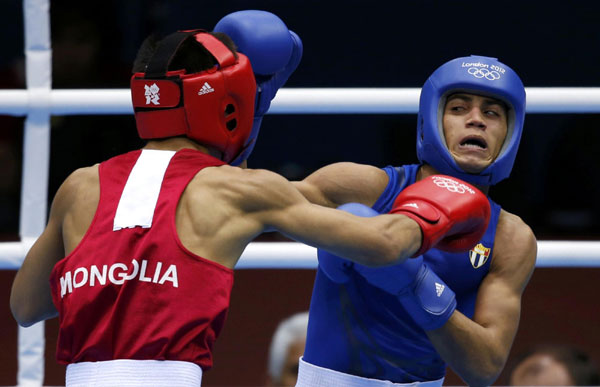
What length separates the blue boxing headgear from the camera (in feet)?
9.32

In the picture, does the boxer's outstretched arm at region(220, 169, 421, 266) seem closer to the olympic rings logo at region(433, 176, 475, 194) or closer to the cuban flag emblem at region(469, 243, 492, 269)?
the olympic rings logo at region(433, 176, 475, 194)

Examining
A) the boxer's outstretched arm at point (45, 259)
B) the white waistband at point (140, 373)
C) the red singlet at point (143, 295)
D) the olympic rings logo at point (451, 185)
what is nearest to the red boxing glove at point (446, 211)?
the olympic rings logo at point (451, 185)

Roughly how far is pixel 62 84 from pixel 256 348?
74.7 inches

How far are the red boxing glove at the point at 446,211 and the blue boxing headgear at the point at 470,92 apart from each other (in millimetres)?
234

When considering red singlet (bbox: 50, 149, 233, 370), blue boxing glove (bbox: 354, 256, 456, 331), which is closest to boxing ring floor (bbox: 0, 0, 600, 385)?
blue boxing glove (bbox: 354, 256, 456, 331)

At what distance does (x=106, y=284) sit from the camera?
Answer: 7.23 ft

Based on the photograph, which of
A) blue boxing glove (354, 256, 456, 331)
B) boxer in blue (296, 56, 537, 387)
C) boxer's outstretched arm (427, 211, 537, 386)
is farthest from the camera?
boxer in blue (296, 56, 537, 387)

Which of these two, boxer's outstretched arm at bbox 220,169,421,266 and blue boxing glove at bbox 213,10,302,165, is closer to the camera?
boxer's outstretched arm at bbox 220,169,421,266

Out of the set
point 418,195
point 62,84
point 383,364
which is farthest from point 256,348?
point 418,195

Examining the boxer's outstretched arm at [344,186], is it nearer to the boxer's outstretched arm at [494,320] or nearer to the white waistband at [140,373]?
the boxer's outstretched arm at [494,320]

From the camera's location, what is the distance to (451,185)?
2.59 metres

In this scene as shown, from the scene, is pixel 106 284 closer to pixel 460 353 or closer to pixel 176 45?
pixel 176 45

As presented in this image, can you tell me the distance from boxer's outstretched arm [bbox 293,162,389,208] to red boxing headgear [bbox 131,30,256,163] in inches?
16.8

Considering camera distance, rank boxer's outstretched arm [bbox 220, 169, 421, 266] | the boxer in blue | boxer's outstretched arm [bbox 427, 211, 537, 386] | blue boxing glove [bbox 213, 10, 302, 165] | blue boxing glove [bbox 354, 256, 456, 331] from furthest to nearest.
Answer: blue boxing glove [bbox 213, 10, 302, 165] → the boxer in blue → boxer's outstretched arm [bbox 427, 211, 537, 386] → blue boxing glove [bbox 354, 256, 456, 331] → boxer's outstretched arm [bbox 220, 169, 421, 266]
